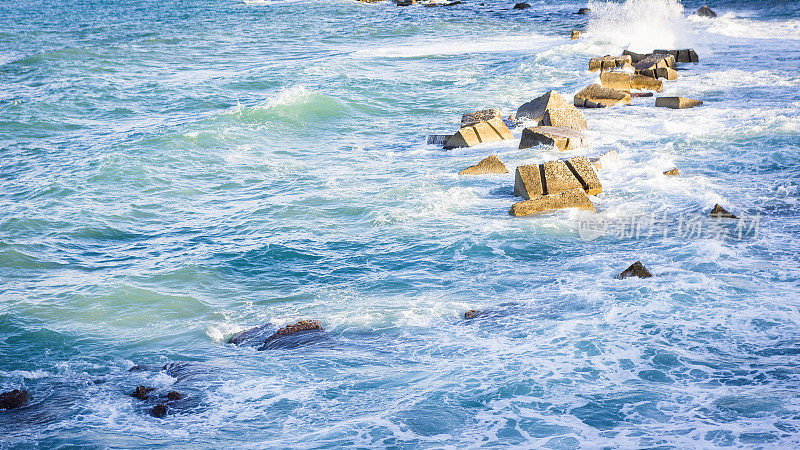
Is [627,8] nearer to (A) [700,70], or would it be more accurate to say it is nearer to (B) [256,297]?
(A) [700,70]

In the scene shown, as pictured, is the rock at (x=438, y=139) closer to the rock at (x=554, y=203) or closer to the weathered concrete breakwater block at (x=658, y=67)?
the rock at (x=554, y=203)

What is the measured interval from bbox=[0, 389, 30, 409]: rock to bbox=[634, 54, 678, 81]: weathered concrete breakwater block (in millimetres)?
18816

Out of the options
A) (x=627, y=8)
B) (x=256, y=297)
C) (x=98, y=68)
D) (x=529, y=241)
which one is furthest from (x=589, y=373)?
(x=627, y=8)

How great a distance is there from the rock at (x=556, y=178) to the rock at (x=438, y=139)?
438cm

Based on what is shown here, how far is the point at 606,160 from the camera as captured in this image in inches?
550

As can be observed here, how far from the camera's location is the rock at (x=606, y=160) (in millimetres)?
13634

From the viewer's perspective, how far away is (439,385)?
7.42m

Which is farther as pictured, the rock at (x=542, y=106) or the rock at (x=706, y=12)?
the rock at (x=706, y=12)

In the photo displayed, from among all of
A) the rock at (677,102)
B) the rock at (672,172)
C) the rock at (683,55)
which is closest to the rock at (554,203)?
the rock at (672,172)

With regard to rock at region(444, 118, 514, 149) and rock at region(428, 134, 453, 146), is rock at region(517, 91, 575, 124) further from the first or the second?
rock at region(428, 134, 453, 146)

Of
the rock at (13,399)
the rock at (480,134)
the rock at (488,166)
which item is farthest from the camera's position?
the rock at (480,134)

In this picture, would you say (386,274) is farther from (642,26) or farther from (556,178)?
(642,26)

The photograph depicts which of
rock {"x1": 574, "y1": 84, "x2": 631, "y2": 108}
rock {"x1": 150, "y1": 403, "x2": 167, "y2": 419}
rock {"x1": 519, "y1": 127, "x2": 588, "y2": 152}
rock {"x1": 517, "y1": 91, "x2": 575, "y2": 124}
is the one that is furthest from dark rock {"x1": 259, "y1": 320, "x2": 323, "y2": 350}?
rock {"x1": 574, "y1": 84, "x2": 631, "y2": 108}

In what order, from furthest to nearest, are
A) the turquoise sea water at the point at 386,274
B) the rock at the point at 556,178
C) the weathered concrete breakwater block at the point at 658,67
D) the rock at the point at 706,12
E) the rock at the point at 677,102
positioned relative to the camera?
the rock at the point at 706,12
the weathered concrete breakwater block at the point at 658,67
the rock at the point at 677,102
the rock at the point at 556,178
the turquoise sea water at the point at 386,274
